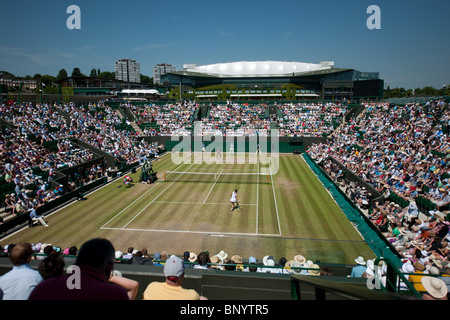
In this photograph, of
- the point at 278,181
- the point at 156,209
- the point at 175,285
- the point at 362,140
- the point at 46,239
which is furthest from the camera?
the point at 362,140

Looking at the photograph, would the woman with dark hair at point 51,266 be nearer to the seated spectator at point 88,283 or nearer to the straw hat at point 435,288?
the seated spectator at point 88,283

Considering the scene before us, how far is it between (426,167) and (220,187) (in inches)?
584

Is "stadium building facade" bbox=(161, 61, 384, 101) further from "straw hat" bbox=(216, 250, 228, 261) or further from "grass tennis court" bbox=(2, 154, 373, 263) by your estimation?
"straw hat" bbox=(216, 250, 228, 261)

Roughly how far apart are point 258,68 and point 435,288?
120 meters

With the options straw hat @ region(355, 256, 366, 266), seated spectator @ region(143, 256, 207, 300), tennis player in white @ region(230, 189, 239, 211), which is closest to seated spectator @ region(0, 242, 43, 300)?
seated spectator @ region(143, 256, 207, 300)

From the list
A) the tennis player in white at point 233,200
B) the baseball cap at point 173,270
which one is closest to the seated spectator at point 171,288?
the baseball cap at point 173,270

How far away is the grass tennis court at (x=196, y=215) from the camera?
48.2 feet

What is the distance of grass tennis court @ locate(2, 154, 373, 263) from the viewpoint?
1470 cm

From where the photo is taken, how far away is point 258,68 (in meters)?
117

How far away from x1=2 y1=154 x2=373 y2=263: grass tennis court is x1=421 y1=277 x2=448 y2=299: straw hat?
8.43 feet

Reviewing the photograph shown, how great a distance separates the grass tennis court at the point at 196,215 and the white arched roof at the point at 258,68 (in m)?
96.5
